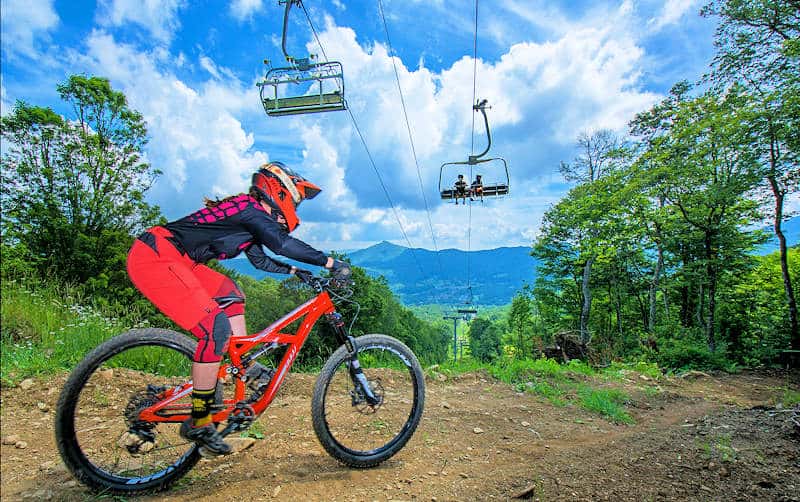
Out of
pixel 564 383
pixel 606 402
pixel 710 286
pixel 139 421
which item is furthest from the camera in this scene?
pixel 710 286

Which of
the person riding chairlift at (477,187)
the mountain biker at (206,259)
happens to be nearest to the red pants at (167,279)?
the mountain biker at (206,259)

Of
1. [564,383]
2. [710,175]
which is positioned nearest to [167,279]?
[564,383]

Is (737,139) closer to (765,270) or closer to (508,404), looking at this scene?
(765,270)

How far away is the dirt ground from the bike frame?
0.48 m

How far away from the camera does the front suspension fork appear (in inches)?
121

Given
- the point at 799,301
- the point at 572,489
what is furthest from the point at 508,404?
the point at 799,301

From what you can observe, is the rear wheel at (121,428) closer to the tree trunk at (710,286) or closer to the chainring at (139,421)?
the chainring at (139,421)

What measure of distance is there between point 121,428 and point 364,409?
1.86m

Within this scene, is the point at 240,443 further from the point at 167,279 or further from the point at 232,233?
the point at 232,233

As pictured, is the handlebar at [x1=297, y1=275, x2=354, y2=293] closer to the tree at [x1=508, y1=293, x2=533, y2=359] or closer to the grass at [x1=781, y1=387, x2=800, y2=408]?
the grass at [x1=781, y1=387, x2=800, y2=408]

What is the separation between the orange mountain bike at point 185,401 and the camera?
244 centimetres

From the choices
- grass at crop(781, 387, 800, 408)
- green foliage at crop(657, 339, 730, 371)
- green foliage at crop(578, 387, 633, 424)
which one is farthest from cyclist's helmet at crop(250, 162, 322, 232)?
green foliage at crop(657, 339, 730, 371)

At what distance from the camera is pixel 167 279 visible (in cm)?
245

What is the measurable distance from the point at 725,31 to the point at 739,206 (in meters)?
7.60
